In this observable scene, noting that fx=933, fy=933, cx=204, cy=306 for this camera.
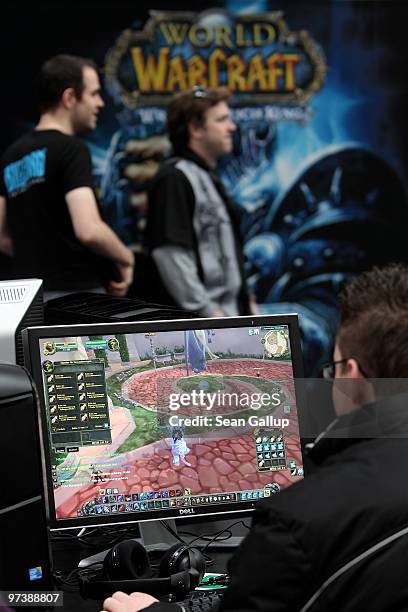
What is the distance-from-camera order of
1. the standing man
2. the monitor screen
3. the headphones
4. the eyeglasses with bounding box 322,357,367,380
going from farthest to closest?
the standing man < the monitor screen < the headphones < the eyeglasses with bounding box 322,357,367,380

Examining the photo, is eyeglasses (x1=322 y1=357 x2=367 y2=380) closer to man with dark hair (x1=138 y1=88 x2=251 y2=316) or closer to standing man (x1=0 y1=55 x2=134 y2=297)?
standing man (x1=0 y1=55 x2=134 y2=297)

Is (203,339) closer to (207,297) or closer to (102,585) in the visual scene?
(102,585)

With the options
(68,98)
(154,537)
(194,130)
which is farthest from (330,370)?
(194,130)

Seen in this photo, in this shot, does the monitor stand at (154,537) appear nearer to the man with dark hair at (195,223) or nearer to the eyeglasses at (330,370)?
the eyeglasses at (330,370)

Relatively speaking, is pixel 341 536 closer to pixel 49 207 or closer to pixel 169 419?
pixel 169 419

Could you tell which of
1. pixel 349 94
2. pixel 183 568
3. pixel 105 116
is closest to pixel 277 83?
pixel 349 94

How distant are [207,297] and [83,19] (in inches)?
56.1

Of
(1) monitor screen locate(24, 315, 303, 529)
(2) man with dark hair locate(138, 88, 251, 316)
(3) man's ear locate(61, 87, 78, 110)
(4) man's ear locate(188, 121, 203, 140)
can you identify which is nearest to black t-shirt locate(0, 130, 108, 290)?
(3) man's ear locate(61, 87, 78, 110)

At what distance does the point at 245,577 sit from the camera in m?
1.12

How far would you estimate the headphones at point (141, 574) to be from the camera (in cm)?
156

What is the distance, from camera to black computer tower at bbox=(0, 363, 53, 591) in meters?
1.36

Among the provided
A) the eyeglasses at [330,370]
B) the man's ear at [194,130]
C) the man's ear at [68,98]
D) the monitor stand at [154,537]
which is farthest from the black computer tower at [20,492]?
the man's ear at [194,130]

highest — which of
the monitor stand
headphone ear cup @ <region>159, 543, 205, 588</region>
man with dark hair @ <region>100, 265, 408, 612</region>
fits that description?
man with dark hair @ <region>100, 265, 408, 612</region>

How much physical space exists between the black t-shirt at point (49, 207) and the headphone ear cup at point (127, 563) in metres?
A: 1.75
